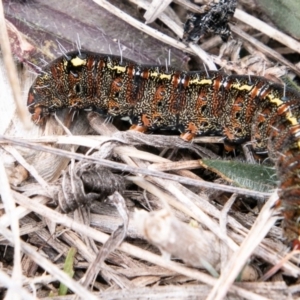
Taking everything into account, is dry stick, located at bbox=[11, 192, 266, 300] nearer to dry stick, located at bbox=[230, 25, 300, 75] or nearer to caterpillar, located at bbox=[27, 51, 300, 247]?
caterpillar, located at bbox=[27, 51, 300, 247]

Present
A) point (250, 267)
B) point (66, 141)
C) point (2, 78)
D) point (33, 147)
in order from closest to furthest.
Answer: point (250, 267)
point (33, 147)
point (66, 141)
point (2, 78)

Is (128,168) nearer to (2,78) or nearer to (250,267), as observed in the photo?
(250,267)

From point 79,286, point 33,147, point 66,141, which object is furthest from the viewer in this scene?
point 66,141

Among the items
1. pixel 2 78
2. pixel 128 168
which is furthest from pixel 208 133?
pixel 2 78

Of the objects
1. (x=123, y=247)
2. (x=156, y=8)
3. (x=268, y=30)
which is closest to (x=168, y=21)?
(x=156, y=8)

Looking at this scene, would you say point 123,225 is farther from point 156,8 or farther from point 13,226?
point 156,8
